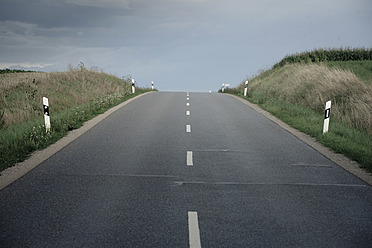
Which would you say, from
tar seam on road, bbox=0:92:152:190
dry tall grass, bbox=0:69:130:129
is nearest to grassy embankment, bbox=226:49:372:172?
tar seam on road, bbox=0:92:152:190

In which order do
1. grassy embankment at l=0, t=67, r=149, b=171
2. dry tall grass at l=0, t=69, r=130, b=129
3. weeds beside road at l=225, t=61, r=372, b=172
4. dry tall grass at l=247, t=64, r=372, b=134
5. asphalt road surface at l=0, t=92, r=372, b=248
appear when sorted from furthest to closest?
dry tall grass at l=0, t=69, r=130, b=129 < dry tall grass at l=247, t=64, r=372, b=134 < weeds beside road at l=225, t=61, r=372, b=172 < grassy embankment at l=0, t=67, r=149, b=171 < asphalt road surface at l=0, t=92, r=372, b=248

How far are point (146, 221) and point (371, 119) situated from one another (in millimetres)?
11631

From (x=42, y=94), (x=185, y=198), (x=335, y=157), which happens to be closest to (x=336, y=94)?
(x=335, y=157)

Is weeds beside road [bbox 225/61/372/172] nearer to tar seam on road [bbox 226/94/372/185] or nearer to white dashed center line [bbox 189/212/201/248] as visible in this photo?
tar seam on road [bbox 226/94/372/185]

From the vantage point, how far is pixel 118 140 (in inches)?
401

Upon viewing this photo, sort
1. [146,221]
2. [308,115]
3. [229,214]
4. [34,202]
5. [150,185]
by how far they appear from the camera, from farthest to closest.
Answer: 1. [308,115]
2. [150,185]
3. [34,202]
4. [229,214]
5. [146,221]

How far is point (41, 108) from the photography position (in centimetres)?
1733

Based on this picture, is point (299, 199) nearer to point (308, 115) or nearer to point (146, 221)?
point (146, 221)

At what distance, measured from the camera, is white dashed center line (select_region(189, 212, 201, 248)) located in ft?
13.1

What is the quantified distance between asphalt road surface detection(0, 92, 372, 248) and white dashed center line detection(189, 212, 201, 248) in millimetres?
12

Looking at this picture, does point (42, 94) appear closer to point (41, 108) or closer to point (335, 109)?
point (41, 108)

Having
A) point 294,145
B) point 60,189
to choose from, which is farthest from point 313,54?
point 60,189

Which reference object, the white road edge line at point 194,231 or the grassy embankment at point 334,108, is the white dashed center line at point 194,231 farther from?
the grassy embankment at point 334,108

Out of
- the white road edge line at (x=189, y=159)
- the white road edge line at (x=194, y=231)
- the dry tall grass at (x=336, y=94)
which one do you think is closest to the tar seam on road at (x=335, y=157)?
the dry tall grass at (x=336, y=94)
